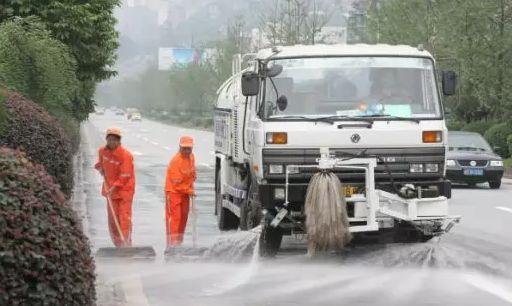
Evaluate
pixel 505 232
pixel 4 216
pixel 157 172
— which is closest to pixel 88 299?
pixel 4 216

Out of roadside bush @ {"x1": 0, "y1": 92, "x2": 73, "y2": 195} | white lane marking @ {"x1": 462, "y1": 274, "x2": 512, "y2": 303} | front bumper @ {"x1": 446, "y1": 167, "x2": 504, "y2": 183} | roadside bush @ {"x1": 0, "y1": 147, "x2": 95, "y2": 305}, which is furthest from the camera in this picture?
front bumper @ {"x1": 446, "y1": 167, "x2": 504, "y2": 183}

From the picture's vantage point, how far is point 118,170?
13.7 meters

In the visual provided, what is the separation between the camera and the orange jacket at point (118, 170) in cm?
1365

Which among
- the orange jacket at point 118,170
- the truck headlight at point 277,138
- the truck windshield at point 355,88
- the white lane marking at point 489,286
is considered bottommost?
the white lane marking at point 489,286

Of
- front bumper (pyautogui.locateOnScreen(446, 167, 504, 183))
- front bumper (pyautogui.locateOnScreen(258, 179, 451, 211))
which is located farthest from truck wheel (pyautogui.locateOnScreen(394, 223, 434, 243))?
→ front bumper (pyautogui.locateOnScreen(446, 167, 504, 183))

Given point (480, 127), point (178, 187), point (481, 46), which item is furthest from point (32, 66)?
point (480, 127)

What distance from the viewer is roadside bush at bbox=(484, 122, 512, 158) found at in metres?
38.1

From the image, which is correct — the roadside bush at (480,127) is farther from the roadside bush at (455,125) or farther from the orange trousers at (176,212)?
the orange trousers at (176,212)

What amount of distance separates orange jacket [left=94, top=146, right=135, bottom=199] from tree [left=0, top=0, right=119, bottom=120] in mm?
8229

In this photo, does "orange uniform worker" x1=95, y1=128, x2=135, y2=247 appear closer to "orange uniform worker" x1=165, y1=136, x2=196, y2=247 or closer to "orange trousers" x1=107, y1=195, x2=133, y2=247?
"orange trousers" x1=107, y1=195, x2=133, y2=247

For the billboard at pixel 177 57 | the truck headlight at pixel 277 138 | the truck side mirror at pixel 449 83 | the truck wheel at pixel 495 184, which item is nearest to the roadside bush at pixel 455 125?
the truck wheel at pixel 495 184

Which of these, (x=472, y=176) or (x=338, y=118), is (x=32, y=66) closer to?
(x=338, y=118)

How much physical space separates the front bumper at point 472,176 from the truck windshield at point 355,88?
13362 millimetres

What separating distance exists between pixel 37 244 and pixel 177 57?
468 feet
